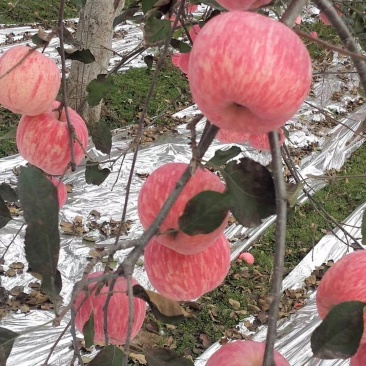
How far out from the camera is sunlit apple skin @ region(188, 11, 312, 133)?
0.45 meters

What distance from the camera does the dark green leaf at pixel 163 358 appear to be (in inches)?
20.5

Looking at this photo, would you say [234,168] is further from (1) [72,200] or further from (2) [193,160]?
(1) [72,200]

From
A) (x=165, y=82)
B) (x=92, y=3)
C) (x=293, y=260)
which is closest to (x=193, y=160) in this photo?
(x=293, y=260)

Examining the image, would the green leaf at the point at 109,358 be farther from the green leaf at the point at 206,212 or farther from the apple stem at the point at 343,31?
the apple stem at the point at 343,31

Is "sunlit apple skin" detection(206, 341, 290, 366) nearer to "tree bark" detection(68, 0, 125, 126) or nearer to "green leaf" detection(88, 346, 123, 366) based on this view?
"green leaf" detection(88, 346, 123, 366)

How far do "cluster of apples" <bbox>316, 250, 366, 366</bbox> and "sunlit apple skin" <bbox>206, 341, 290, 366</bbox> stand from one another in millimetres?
78

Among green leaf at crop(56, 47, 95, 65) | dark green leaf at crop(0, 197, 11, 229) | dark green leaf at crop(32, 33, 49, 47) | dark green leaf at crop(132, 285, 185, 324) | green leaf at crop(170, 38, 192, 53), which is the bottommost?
dark green leaf at crop(132, 285, 185, 324)

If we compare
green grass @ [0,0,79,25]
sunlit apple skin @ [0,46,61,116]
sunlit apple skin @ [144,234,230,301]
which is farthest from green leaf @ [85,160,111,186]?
green grass @ [0,0,79,25]

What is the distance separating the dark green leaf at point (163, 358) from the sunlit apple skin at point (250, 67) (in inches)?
9.2

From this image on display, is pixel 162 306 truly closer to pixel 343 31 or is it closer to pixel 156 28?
pixel 343 31

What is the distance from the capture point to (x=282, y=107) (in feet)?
1.53

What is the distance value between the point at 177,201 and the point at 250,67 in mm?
184

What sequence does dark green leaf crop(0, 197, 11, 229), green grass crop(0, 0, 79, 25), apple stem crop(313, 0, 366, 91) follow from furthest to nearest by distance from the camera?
green grass crop(0, 0, 79, 25) < dark green leaf crop(0, 197, 11, 229) < apple stem crop(313, 0, 366, 91)

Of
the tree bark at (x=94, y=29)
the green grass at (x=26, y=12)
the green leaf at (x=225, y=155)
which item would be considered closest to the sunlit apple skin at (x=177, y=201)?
the green leaf at (x=225, y=155)
